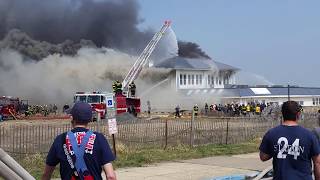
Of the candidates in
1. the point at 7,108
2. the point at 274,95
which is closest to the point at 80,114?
the point at 7,108

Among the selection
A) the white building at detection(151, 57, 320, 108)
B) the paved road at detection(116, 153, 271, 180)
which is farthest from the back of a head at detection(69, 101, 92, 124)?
the white building at detection(151, 57, 320, 108)

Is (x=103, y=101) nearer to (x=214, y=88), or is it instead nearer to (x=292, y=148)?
(x=214, y=88)

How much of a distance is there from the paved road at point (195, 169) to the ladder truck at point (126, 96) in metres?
2.14

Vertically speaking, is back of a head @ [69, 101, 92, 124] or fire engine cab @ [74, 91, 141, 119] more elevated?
fire engine cab @ [74, 91, 141, 119]

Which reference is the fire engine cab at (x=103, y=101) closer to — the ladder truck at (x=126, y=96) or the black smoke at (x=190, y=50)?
the ladder truck at (x=126, y=96)

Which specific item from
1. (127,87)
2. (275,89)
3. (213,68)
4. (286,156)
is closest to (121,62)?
(127,87)

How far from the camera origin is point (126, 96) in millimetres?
50688

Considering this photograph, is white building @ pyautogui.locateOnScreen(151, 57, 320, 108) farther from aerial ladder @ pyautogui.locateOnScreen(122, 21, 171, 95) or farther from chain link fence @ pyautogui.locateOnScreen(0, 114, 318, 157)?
chain link fence @ pyautogui.locateOnScreen(0, 114, 318, 157)

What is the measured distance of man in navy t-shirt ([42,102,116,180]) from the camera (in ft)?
15.6

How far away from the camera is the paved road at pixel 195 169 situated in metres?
12.2

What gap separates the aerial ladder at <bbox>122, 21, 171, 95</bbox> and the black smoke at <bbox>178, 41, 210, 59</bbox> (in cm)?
1019

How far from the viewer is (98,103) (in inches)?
1581

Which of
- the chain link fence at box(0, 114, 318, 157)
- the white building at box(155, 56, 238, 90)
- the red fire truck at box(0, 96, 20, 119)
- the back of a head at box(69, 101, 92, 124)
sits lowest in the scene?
the chain link fence at box(0, 114, 318, 157)

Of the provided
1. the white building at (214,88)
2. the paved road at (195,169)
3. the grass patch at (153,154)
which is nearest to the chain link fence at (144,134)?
the grass patch at (153,154)
